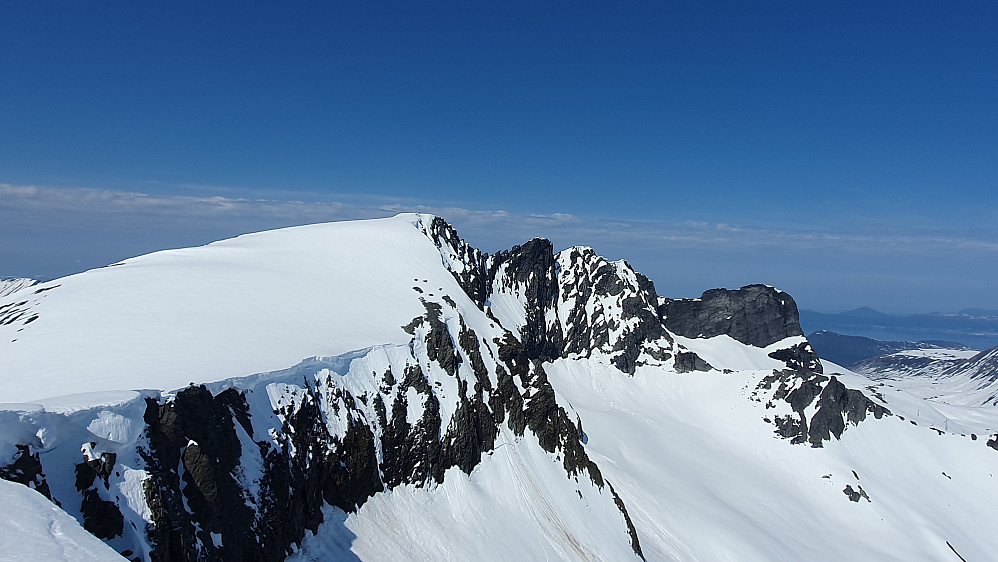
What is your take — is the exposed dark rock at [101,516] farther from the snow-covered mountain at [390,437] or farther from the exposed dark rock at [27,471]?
the exposed dark rock at [27,471]

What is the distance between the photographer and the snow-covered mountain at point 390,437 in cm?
2523

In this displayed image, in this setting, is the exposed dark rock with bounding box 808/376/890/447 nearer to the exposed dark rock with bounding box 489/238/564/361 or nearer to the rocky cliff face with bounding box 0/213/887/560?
the rocky cliff face with bounding box 0/213/887/560

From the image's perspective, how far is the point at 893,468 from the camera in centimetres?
10738

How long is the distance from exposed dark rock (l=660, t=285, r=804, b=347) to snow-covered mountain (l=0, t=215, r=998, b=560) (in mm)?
38798

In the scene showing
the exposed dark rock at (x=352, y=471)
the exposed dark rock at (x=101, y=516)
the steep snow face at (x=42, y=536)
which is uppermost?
the steep snow face at (x=42, y=536)

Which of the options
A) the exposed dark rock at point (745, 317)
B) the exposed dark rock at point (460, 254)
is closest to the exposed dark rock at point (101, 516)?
the exposed dark rock at point (460, 254)

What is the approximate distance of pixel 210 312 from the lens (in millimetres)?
46219

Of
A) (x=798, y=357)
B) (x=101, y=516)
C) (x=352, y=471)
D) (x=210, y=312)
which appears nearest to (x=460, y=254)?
(x=210, y=312)

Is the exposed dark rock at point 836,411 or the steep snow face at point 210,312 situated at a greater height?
the steep snow face at point 210,312

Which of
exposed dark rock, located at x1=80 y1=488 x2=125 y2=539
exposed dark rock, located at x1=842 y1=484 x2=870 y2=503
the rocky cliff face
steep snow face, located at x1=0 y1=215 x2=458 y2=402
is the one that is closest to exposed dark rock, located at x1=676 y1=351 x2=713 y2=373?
the rocky cliff face

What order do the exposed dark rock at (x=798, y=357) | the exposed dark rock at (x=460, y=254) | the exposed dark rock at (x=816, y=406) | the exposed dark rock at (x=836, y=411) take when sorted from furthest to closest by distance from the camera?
the exposed dark rock at (x=798, y=357) → the exposed dark rock at (x=816, y=406) → the exposed dark rock at (x=836, y=411) → the exposed dark rock at (x=460, y=254)

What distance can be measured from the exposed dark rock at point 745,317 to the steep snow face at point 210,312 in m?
118

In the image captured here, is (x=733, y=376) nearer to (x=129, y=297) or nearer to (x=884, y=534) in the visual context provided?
(x=884, y=534)

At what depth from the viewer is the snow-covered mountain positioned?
25.2 meters
